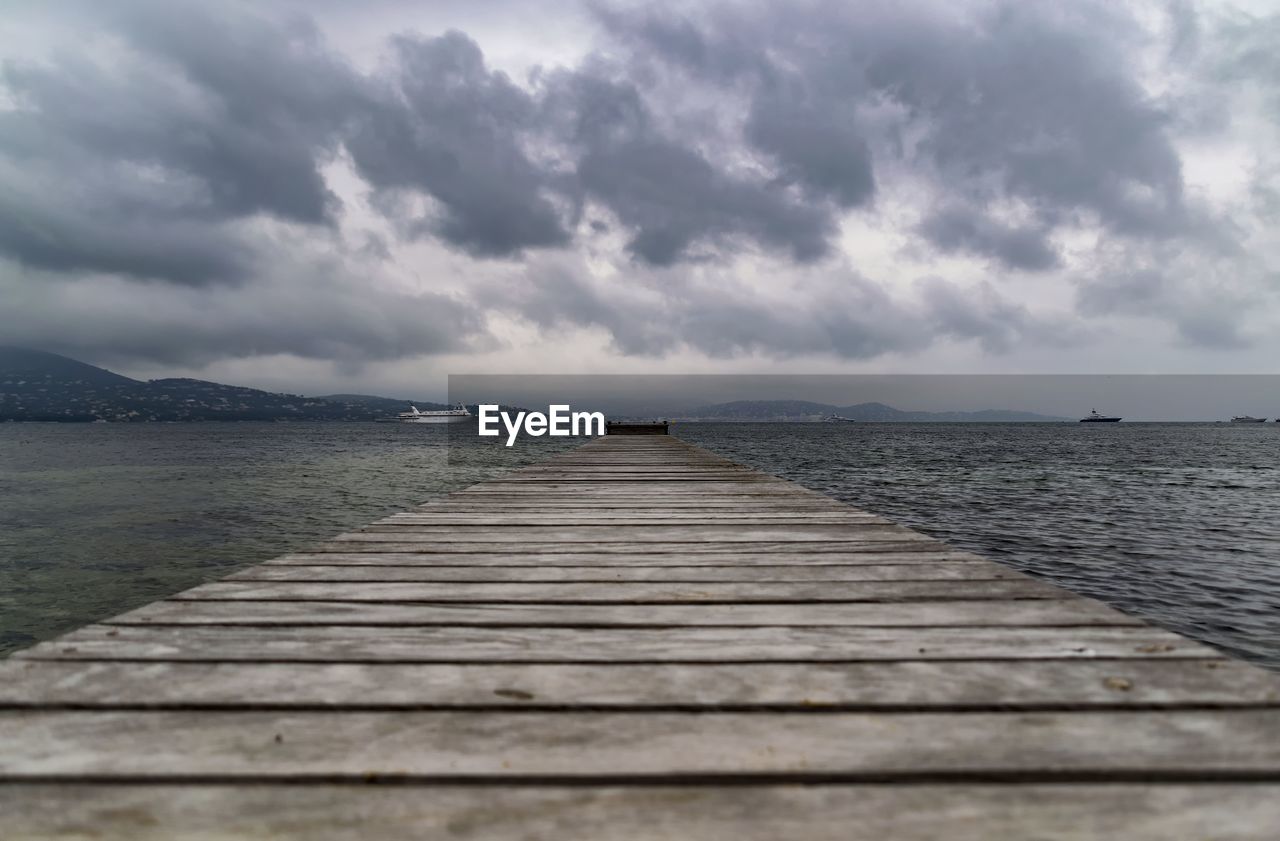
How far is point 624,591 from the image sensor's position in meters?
3.04

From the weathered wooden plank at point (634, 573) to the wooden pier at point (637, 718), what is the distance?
15cm

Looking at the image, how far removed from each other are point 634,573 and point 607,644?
113 centimetres

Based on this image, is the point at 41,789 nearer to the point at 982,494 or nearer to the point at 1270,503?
the point at 982,494

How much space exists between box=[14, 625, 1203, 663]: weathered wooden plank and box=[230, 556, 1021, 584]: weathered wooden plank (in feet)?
2.68

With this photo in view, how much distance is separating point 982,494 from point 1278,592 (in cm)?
1194

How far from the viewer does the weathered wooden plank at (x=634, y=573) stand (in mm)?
3256

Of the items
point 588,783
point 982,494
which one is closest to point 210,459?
point 982,494

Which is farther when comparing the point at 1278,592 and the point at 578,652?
the point at 1278,592

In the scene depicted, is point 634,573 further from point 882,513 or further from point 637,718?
point 882,513

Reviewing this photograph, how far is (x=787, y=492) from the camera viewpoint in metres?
7.14

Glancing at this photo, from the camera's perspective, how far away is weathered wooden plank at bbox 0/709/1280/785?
145 cm

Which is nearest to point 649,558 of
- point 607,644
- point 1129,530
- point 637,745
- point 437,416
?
point 607,644

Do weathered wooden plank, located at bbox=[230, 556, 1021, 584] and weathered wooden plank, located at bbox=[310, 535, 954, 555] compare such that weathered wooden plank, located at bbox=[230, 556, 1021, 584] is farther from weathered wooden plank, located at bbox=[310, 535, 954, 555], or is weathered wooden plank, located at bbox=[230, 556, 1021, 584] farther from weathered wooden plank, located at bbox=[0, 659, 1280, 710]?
weathered wooden plank, located at bbox=[0, 659, 1280, 710]

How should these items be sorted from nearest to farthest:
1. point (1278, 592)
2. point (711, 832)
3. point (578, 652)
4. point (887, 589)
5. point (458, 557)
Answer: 1. point (711, 832)
2. point (578, 652)
3. point (887, 589)
4. point (458, 557)
5. point (1278, 592)
